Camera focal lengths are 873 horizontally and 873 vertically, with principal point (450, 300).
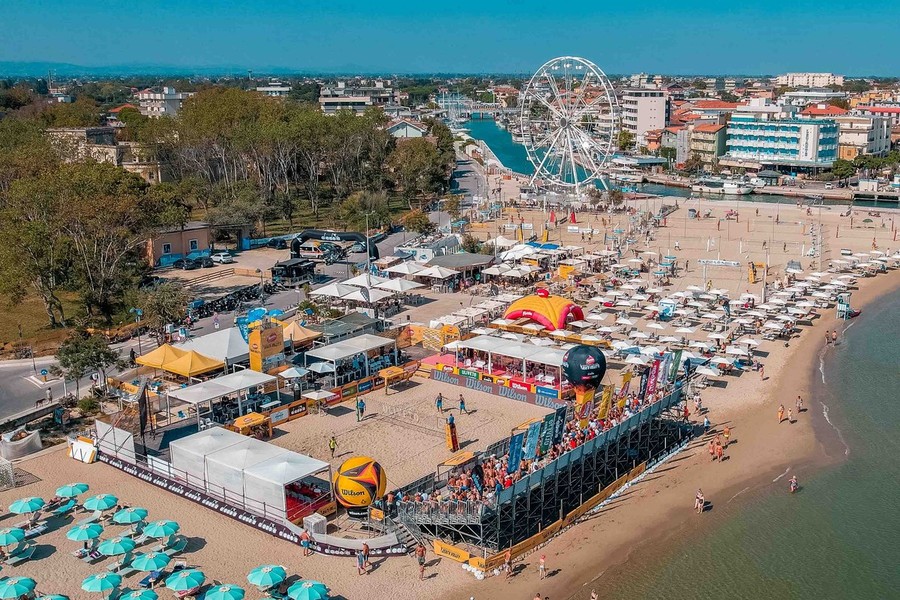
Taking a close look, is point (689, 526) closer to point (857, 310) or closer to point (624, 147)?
point (857, 310)

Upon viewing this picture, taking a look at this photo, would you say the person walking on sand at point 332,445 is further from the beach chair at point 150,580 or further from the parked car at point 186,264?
the parked car at point 186,264

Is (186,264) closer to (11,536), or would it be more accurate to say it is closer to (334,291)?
(334,291)

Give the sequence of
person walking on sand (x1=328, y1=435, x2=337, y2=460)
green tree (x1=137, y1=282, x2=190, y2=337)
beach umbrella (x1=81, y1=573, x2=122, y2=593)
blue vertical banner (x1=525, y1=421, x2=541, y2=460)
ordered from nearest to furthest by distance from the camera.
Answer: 1. beach umbrella (x1=81, y1=573, x2=122, y2=593)
2. blue vertical banner (x1=525, y1=421, x2=541, y2=460)
3. person walking on sand (x1=328, y1=435, x2=337, y2=460)
4. green tree (x1=137, y1=282, x2=190, y2=337)

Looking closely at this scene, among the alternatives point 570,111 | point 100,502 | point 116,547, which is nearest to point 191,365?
point 100,502

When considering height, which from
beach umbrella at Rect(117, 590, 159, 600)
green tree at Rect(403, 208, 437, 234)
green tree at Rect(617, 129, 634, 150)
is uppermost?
green tree at Rect(617, 129, 634, 150)

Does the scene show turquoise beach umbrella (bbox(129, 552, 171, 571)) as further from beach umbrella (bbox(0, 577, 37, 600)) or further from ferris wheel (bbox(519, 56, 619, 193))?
ferris wheel (bbox(519, 56, 619, 193))

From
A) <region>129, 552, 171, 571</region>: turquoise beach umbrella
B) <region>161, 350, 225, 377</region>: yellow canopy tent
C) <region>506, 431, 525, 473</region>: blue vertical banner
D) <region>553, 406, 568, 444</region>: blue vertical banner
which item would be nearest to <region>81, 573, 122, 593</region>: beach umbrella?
<region>129, 552, 171, 571</region>: turquoise beach umbrella
